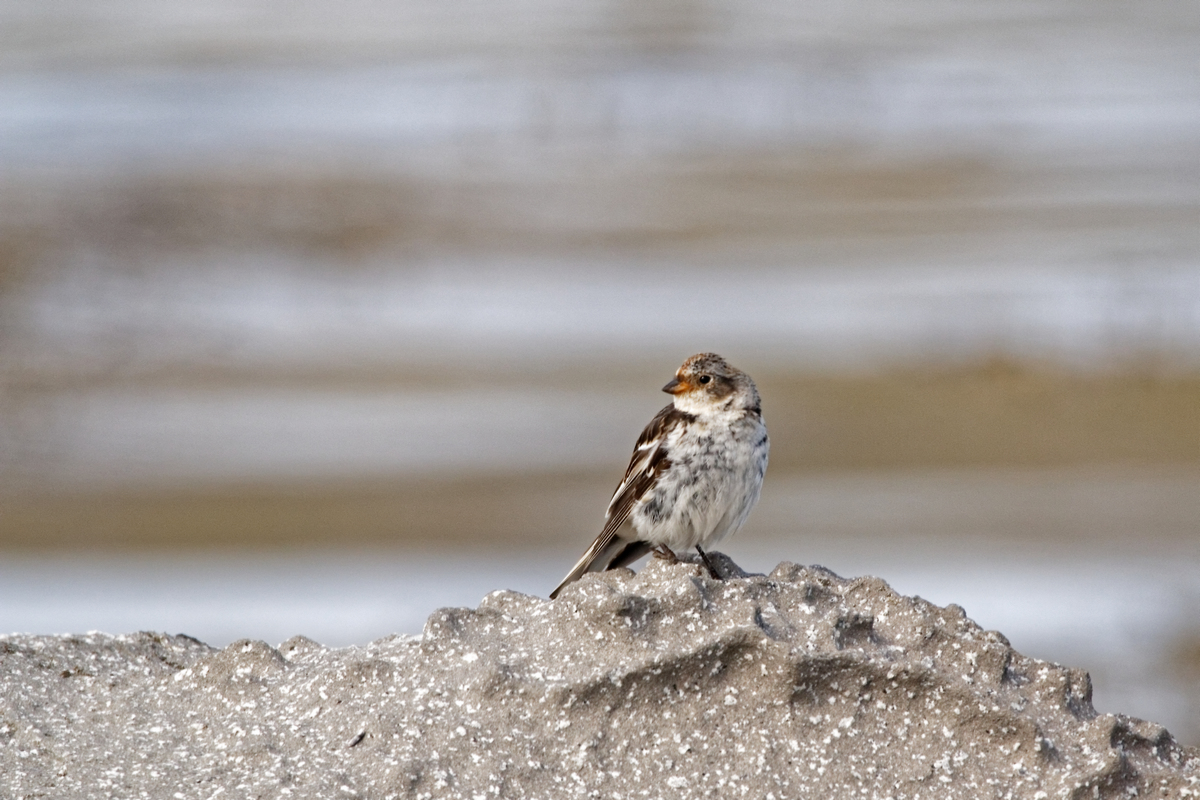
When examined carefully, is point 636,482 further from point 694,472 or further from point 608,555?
point 608,555

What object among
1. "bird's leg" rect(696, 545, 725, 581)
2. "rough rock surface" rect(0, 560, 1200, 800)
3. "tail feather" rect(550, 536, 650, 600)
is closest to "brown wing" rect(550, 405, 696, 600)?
"tail feather" rect(550, 536, 650, 600)

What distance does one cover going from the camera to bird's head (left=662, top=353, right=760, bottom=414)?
22.4 feet

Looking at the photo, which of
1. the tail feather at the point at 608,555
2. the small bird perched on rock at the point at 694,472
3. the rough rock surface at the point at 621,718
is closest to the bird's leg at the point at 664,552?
the small bird perched on rock at the point at 694,472

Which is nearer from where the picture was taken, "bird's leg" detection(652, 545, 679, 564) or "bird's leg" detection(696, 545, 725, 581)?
"bird's leg" detection(696, 545, 725, 581)

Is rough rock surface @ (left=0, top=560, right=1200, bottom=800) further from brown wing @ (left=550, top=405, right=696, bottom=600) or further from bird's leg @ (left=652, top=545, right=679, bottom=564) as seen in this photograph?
brown wing @ (left=550, top=405, right=696, bottom=600)

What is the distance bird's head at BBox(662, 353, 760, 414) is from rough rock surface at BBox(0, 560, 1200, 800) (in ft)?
5.40

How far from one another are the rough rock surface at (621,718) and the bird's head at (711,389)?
5.40 feet

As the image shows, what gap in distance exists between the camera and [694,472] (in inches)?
264

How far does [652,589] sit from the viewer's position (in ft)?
17.5

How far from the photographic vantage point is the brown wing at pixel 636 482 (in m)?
6.74

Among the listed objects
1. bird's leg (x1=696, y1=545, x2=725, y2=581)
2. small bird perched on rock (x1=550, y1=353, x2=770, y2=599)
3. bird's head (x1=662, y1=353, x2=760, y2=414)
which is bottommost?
bird's leg (x1=696, y1=545, x2=725, y2=581)

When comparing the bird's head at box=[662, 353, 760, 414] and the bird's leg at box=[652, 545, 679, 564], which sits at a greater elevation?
the bird's head at box=[662, 353, 760, 414]

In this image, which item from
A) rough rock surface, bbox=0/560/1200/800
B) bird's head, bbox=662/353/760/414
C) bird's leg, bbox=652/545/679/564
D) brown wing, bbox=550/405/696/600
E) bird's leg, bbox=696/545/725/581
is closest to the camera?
rough rock surface, bbox=0/560/1200/800

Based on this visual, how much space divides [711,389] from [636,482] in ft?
1.56
